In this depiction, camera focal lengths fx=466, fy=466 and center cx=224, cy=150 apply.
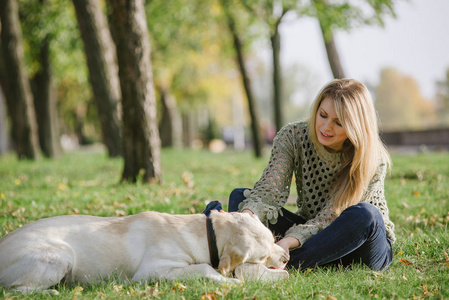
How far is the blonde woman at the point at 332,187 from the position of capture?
13.6 ft

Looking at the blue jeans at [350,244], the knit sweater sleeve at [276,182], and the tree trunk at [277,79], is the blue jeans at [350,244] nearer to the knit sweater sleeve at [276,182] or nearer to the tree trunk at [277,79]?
the knit sweater sleeve at [276,182]

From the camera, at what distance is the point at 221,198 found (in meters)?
7.53

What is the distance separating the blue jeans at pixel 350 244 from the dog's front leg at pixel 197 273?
2.87ft

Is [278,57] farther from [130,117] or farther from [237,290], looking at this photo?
[237,290]

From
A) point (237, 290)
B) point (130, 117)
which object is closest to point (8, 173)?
point (130, 117)

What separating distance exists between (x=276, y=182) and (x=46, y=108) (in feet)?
52.4

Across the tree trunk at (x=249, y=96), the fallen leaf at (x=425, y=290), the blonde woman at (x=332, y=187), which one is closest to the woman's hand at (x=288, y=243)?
the blonde woman at (x=332, y=187)

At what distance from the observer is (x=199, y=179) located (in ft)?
34.1

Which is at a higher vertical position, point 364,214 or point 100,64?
point 100,64

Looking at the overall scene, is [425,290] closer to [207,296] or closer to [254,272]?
[254,272]

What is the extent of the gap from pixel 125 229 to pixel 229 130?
48.8 metres

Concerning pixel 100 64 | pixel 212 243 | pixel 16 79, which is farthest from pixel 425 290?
pixel 16 79

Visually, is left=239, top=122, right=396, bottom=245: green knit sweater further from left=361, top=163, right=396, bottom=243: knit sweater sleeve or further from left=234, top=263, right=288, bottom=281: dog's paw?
left=234, top=263, right=288, bottom=281: dog's paw

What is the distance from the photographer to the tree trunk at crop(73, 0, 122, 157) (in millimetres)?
13016
